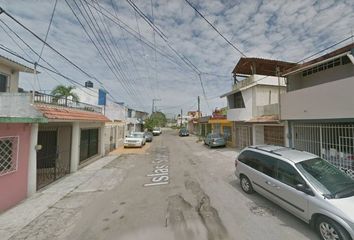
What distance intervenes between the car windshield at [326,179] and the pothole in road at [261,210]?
1473mm

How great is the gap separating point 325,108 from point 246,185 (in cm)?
474

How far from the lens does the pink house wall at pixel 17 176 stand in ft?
19.1

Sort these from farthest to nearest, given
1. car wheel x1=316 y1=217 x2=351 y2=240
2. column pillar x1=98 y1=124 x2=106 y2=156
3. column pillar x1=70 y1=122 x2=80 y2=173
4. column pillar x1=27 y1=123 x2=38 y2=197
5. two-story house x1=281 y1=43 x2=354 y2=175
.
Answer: column pillar x1=98 y1=124 x2=106 y2=156, column pillar x1=70 y1=122 x2=80 y2=173, two-story house x1=281 y1=43 x2=354 y2=175, column pillar x1=27 y1=123 x2=38 y2=197, car wheel x1=316 y1=217 x2=351 y2=240

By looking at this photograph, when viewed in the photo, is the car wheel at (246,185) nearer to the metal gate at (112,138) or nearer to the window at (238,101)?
the window at (238,101)

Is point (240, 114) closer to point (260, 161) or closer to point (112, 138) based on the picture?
point (260, 161)

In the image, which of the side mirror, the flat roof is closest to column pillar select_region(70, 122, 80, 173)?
the side mirror

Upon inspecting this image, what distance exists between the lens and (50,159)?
10.9 metres

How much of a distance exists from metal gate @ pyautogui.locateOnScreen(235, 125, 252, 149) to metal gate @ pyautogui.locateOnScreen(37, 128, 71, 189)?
46.0ft

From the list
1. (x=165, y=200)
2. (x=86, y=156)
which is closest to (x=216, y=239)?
(x=165, y=200)

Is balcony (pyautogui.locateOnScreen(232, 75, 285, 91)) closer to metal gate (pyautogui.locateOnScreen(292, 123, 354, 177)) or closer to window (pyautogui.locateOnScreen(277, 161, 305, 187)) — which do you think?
metal gate (pyautogui.locateOnScreen(292, 123, 354, 177))

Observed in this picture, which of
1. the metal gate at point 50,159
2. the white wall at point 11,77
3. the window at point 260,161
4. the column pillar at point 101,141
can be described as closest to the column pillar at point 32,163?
the metal gate at point 50,159

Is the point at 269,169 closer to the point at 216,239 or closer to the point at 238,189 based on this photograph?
the point at 238,189

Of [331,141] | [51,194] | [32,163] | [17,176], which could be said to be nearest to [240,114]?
→ [331,141]

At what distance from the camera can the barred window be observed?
588cm
